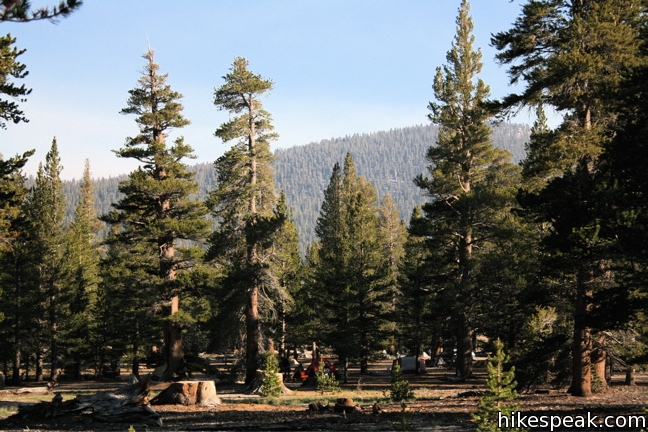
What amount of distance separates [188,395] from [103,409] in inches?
161

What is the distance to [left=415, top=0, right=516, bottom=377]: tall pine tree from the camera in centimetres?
3195

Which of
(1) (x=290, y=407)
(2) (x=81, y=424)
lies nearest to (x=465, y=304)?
(1) (x=290, y=407)

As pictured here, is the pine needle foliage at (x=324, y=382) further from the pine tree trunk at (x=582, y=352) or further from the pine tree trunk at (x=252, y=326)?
the pine tree trunk at (x=582, y=352)

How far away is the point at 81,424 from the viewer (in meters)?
15.3

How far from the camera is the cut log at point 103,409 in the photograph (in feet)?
50.9

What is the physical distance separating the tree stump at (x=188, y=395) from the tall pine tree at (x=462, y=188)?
48.5 feet

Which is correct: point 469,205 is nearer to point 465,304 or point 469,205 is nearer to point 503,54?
point 465,304

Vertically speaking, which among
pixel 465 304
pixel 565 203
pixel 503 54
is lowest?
pixel 465 304

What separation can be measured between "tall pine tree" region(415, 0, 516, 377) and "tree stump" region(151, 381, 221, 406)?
1478 cm

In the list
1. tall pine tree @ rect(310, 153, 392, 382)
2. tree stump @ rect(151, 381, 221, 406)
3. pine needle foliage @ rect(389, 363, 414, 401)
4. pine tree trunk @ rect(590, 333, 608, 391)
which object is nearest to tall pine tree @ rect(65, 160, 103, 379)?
tall pine tree @ rect(310, 153, 392, 382)

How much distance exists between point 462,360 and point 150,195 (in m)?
18.2

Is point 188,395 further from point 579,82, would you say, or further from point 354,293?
point 354,293

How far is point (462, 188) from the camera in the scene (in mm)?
33281

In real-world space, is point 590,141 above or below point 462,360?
above
